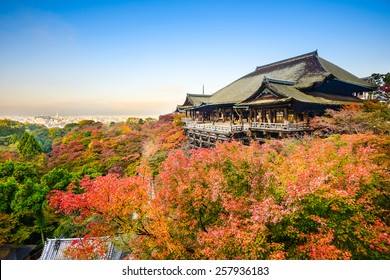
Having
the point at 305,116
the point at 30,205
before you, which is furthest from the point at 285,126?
the point at 30,205

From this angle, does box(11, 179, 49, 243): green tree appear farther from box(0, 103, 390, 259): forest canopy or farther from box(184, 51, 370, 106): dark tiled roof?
box(184, 51, 370, 106): dark tiled roof

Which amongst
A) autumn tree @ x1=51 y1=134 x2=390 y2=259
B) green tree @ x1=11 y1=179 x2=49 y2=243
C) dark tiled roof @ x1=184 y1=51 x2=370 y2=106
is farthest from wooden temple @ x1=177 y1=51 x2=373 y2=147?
green tree @ x1=11 y1=179 x2=49 y2=243

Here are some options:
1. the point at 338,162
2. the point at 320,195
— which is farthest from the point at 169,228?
the point at 338,162

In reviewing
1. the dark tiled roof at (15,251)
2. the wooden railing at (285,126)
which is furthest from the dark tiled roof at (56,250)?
the wooden railing at (285,126)

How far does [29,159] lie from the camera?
72.6 ft

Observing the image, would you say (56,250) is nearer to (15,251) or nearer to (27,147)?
(15,251)

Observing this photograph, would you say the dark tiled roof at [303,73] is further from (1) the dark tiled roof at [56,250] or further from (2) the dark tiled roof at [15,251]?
(2) the dark tiled roof at [15,251]

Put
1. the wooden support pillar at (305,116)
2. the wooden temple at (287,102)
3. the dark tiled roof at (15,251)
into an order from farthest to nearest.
→ 1. the wooden support pillar at (305,116)
2. the wooden temple at (287,102)
3. the dark tiled roof at (15,251)

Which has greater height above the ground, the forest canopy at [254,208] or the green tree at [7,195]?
the forest canopy at [254,208]

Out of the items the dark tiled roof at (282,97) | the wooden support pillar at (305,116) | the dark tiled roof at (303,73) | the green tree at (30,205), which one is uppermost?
the dark tiled roof at (303,73)

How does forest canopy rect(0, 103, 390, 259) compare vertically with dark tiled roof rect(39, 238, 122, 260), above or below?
above

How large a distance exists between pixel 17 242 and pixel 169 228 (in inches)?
466

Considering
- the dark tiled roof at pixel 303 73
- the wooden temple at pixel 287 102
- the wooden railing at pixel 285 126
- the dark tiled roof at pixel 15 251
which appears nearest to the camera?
the dark tiled roof at pixel 15 251

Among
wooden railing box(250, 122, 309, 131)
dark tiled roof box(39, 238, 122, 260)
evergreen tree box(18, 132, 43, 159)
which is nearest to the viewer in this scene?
dark tiled roof box(39, 238, 122, 260)
